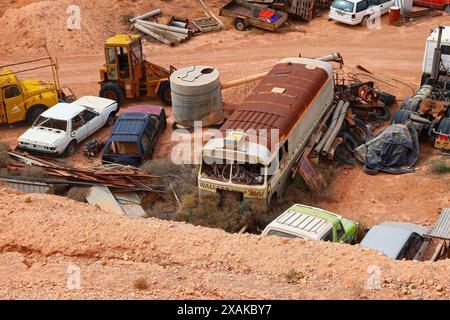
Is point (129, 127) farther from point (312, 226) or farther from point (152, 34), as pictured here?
point (152, 34)

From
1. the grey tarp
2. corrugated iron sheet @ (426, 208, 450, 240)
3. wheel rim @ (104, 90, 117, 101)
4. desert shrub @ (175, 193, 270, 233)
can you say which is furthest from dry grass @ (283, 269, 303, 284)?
wheel rim @ (104, 90, 117, 101)

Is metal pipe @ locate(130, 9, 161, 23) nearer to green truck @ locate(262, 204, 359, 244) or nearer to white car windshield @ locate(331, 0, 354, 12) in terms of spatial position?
white car windshield @ locate(331, 0, 354, 12)

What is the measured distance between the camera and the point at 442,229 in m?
Answer: 13.4

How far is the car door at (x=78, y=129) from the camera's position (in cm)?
1981

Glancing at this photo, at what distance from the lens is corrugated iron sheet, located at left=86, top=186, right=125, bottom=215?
15867mm

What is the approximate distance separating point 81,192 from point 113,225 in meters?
4.76

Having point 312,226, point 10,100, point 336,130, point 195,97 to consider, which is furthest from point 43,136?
point 312,226

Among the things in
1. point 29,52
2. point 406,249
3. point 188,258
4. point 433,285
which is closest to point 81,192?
point 188,258

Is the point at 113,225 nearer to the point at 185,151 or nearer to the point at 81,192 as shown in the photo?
the point at 81,192

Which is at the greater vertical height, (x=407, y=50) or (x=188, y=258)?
(x=188, y=258)

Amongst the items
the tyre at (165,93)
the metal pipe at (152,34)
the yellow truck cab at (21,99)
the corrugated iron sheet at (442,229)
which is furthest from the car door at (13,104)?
the corrugated iron sheet at (442,229)

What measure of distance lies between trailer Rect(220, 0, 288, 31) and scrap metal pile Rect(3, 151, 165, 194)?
44.2 ft

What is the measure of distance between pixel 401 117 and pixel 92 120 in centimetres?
935

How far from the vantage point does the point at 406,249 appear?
12.7m
